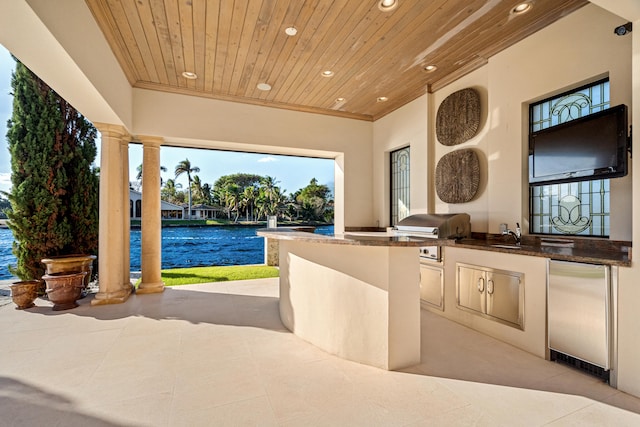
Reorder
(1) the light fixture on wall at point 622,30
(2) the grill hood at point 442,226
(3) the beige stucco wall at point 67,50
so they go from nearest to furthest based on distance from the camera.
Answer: (3) the beige stucco wall at point 67,50
(1) the light fixture on wall at point 622,30
(2) the grill hood at point 442,226

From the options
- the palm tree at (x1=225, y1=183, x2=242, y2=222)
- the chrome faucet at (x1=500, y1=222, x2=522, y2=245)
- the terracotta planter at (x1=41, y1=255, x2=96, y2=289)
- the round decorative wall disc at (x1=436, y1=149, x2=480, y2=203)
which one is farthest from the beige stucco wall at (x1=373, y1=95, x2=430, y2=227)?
the palm tree at (x1=225, y1=183, x2=242, y2=222)

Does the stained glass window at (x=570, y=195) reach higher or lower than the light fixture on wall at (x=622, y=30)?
lower

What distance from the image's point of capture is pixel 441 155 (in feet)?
13.8

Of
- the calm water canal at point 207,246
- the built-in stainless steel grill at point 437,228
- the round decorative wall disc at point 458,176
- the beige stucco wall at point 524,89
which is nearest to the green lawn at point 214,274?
the built-in stainless steel grill at point 437,228

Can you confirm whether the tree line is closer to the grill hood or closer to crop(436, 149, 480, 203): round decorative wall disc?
crop(436, 149, 480, 203): round decorative wall disc

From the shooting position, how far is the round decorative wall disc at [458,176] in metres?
3.65

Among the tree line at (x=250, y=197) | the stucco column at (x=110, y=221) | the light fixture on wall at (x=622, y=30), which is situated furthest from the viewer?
the tree line at (x=250, y=197)

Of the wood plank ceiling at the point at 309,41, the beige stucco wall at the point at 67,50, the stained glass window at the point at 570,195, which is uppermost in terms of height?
the wood plank ceiling at the point at 309,41

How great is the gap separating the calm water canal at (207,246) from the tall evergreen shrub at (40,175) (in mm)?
9089

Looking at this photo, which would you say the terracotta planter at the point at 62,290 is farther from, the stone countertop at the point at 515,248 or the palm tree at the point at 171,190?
the palm tree at the point at 171,190

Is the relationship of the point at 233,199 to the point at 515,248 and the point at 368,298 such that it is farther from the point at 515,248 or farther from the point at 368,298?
the point at 515,248

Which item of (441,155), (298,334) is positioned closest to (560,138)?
(441,155)

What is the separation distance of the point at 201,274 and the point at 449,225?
467 centimetres

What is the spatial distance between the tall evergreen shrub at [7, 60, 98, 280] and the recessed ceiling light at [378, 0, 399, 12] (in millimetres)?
4603
